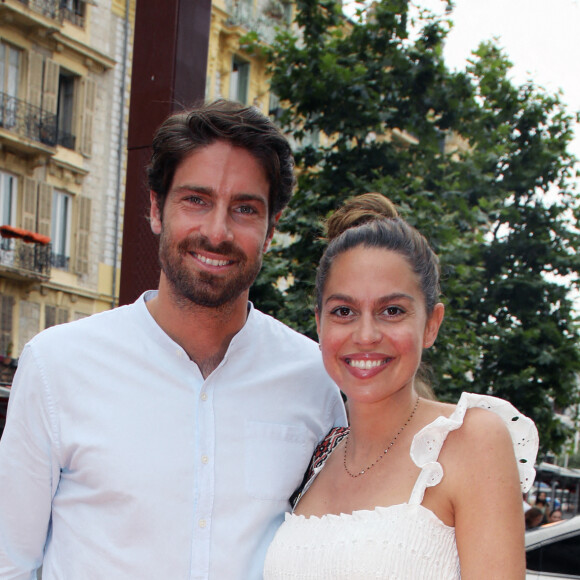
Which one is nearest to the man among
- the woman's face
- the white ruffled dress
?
the white ruffled dress

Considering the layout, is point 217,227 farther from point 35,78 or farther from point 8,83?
point 35,78

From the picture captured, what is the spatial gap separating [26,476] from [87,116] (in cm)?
1711

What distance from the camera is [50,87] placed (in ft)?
57.7

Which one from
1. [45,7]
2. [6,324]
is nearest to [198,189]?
[6,324]

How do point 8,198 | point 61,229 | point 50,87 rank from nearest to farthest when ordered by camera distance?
point 8,198, point 50,87, point 61,229

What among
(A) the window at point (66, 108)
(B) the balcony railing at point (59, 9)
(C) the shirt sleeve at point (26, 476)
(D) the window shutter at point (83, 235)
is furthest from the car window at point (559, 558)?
(B) the balcony railing at point (59, 9)

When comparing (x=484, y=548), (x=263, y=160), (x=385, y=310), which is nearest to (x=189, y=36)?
(x=263, y=160)

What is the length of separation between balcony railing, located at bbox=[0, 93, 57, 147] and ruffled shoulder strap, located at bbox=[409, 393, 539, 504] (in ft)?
52.3

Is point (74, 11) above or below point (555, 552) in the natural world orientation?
above

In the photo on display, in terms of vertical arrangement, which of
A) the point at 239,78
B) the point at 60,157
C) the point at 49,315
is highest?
the point at 239,78

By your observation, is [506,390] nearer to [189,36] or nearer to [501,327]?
[501,327]

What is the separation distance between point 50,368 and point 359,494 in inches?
39.0

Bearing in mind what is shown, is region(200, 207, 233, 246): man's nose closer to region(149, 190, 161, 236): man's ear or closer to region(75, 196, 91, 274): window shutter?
region(149, 190, 161, 236): man's ear

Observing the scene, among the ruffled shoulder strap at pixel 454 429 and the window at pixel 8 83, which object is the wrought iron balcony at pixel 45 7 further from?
the ruffled shoulder strap at pixel 454 429
